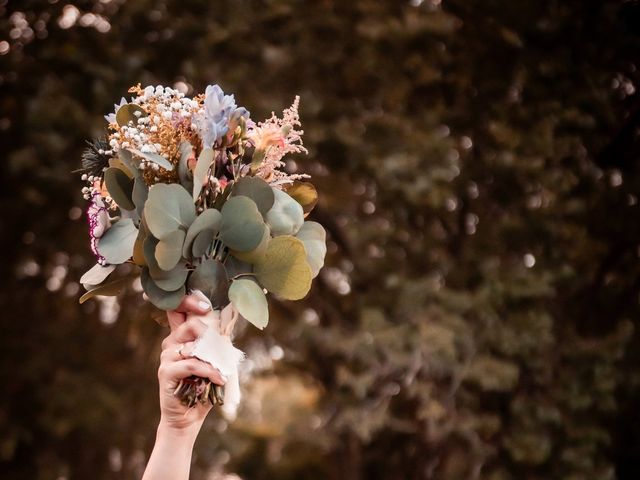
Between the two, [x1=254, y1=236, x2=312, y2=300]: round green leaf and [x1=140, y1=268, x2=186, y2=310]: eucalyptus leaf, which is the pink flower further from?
[x1=254, y1=236, x2=312, y2=300]: round green leaf

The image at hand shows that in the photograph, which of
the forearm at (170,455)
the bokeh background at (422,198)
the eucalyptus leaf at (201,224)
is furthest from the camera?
the bokeh background at (422,198)

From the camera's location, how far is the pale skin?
1712 millimetres

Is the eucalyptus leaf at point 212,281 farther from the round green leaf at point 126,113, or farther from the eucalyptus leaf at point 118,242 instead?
the round green leaf at point 126,113

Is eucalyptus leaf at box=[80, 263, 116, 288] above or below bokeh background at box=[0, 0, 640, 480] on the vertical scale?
above

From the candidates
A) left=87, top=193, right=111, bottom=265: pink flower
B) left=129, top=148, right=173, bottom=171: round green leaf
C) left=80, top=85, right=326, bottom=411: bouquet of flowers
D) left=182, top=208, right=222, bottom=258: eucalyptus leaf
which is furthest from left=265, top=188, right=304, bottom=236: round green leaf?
left=87, top=193, right=111, bottom=265: pink flower

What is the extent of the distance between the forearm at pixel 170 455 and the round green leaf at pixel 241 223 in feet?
1.35

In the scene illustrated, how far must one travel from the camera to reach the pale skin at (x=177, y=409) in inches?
67.4

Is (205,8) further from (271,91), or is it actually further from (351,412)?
(351,412)

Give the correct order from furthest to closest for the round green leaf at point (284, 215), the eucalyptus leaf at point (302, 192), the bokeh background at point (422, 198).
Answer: the bokeh background at point (422, 198) < the eucalyptus leaf at point (302, 192) < the round green leaf at point (284, 215)

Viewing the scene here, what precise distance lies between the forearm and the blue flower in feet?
2.05

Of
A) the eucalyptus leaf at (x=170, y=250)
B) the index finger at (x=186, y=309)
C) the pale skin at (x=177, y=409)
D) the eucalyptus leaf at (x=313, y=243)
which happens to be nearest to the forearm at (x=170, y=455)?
the pale skin at (x=177, y=409)

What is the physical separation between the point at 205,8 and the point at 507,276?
117 inches

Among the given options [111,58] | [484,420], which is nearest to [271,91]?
[111,58]

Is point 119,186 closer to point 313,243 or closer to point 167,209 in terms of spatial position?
point 167,209
